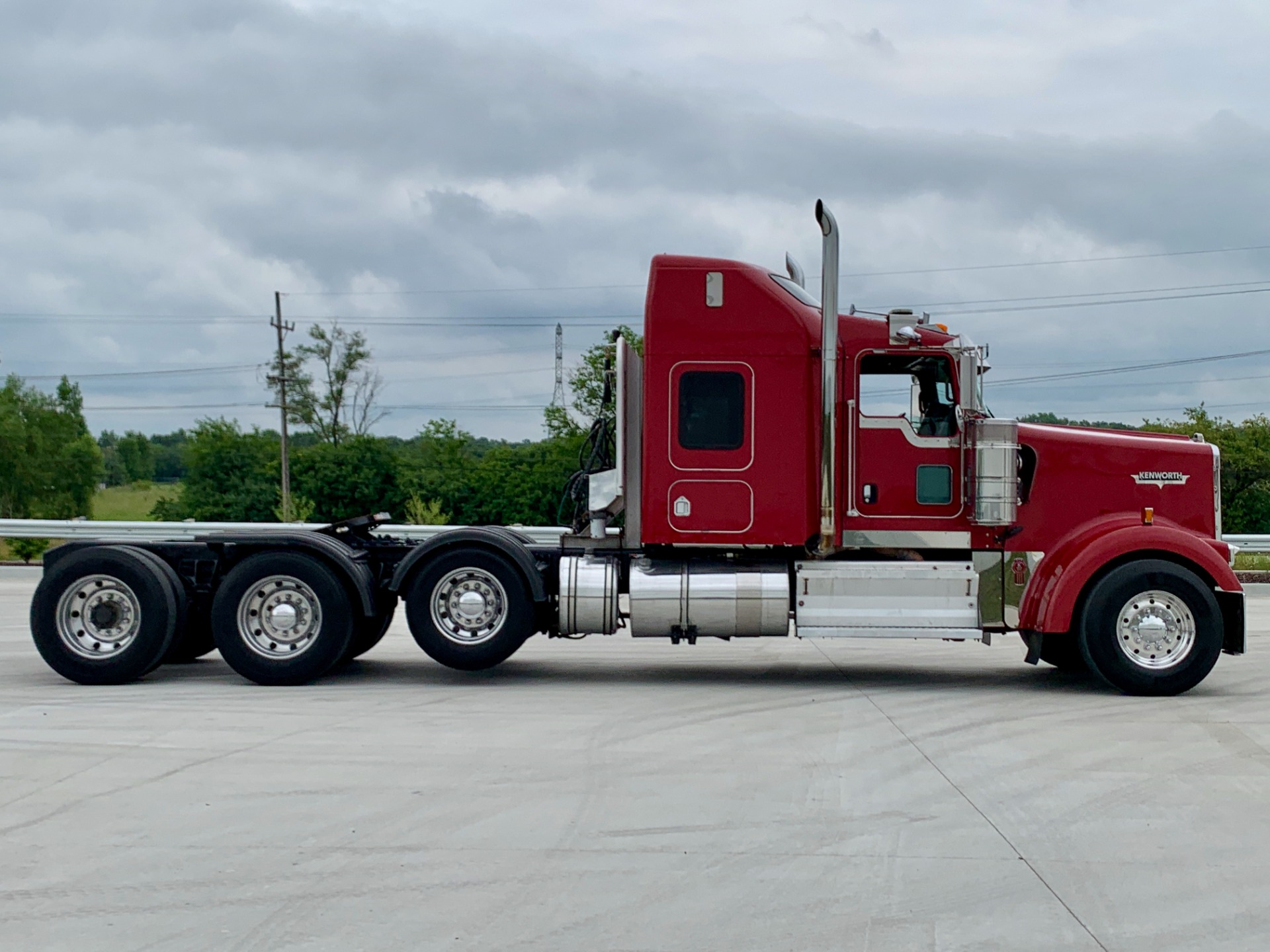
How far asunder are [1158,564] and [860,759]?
3.86 m

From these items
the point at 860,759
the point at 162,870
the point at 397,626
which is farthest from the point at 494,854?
the point at 397,626

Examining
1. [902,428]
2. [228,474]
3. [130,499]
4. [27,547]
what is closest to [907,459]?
[902,428]

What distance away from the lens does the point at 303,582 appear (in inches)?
414

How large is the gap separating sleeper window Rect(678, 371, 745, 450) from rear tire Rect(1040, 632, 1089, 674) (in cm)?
337

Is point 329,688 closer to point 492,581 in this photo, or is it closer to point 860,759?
point 492,581

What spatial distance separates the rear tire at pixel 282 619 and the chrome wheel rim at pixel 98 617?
73 centimetres

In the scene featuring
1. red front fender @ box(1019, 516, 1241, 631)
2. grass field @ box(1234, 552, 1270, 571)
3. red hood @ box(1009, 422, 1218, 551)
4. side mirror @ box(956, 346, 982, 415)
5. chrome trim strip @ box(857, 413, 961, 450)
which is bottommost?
grass field @ box(1234, 552, 1270, 571)

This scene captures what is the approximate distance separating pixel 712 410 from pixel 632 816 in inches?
190

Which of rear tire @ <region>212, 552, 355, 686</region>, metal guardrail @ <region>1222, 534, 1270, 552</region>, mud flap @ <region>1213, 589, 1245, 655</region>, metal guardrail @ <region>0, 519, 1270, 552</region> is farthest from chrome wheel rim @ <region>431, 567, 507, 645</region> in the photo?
metal guardrail @ <region>1222, 534, 1270, 552</region>

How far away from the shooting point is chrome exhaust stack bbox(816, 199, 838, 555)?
33.1ft

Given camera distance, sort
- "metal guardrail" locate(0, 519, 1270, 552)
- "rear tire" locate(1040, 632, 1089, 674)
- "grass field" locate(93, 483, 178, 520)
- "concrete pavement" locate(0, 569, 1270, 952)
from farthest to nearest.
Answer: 1. "grass field" locate(93, 483, 178, 520)
2. "metal guardrail" locate(0, 519, 1270, 552)
3. "rear tire" locate(1040, 632, 1089, 674)
4. "concrete pavement" locate(0, 569, 1270, 952)

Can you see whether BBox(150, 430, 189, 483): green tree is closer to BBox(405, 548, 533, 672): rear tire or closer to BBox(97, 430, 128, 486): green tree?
BBox(97, 430, 128, 486): green tree

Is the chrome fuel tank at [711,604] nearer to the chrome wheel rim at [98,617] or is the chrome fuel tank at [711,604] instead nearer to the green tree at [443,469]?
the chrome wheel rim at [98,617]

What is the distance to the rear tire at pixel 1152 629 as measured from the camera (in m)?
9.96
